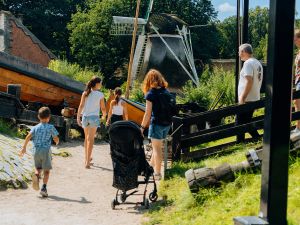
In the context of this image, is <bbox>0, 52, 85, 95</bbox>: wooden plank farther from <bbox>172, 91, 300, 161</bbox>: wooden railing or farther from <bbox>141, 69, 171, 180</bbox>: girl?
<bbox>141, 69, 171, 180</bbox>: girl

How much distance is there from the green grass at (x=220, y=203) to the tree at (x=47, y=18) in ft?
130

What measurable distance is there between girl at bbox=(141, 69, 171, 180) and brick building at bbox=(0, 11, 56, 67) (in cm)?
2172

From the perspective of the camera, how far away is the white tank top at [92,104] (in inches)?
360

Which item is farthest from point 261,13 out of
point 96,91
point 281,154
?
point 281,154

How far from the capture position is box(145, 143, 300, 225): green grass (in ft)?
15.6

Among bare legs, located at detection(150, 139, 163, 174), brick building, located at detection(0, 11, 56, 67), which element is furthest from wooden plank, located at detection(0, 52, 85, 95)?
brick building, located at detection(0, 11, 56, 67)

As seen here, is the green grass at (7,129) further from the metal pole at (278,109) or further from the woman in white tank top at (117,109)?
the metal pole at (278,109)

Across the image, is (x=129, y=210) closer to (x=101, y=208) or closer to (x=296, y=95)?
(x=101, y=208)

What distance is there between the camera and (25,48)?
97.2ft

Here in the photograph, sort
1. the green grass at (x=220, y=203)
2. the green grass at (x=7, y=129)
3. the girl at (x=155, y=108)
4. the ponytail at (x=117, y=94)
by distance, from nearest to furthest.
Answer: the green grass at (x=220, y=203)
the girl at (x=155, y=108)
the green grass at (x=7, y=129)
the ponytail at (x=117, y=94)

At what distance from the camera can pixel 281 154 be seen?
2988mm

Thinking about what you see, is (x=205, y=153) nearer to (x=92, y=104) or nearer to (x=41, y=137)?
(x=92, y=104)

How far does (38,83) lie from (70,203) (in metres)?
7.06

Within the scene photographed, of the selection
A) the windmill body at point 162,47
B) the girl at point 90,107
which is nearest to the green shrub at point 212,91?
the windmill body at point 162,47
